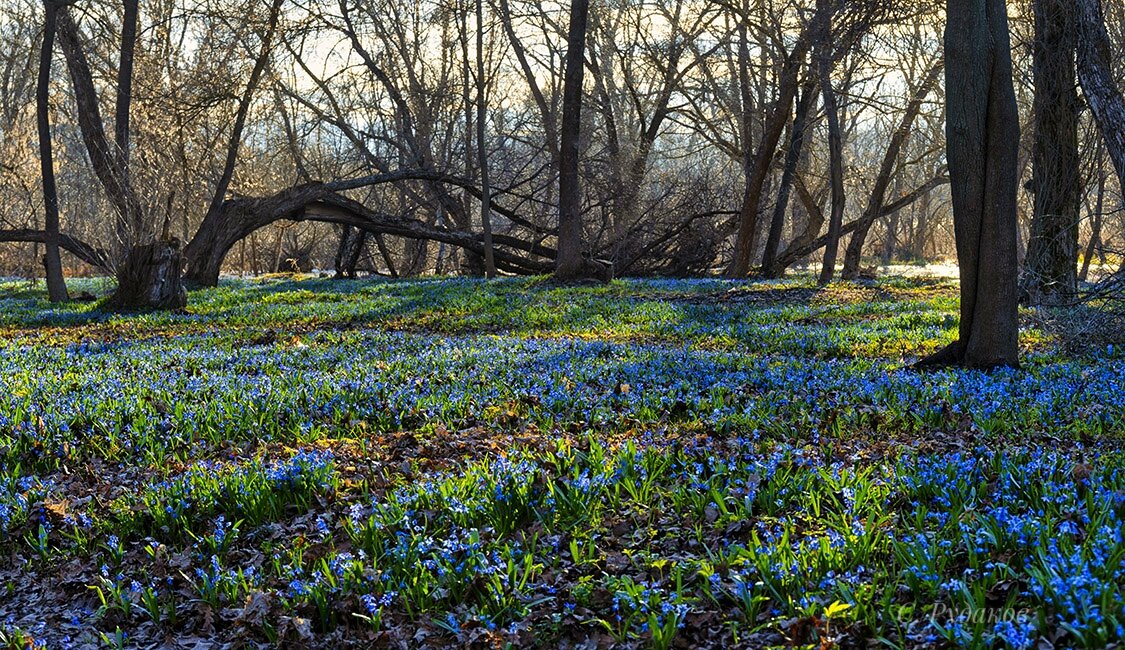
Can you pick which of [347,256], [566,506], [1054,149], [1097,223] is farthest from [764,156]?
[566,506]

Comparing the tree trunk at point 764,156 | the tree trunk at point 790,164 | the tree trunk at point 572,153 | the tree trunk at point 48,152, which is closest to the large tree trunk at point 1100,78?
the tree trunk at point 764,156

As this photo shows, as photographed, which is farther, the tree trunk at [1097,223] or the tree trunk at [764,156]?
the tree trunk at [764,156]

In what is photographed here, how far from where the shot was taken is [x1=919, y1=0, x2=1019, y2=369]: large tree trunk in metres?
7.68

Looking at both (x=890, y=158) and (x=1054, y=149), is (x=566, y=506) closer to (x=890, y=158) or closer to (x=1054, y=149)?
(x=1054, y=149)

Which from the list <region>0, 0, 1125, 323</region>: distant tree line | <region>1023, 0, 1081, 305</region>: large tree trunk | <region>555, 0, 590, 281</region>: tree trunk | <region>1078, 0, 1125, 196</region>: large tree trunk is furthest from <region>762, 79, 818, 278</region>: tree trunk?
<region>1078, 0, 1125, 196</region>: large tree trunk

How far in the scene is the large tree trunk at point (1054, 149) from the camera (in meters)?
12.3

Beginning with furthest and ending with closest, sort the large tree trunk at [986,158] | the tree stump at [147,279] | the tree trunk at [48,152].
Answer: the tree trunk at [48,152]
the tree stump at [147,279]
the large tree trunk at [986,158]

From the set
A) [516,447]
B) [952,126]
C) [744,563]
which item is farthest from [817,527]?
[952,126]

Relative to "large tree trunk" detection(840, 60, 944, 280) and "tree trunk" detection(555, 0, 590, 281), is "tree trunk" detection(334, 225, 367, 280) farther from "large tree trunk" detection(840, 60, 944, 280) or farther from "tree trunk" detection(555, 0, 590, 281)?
"large tree trunk" detection(840, 60, 944, 280)

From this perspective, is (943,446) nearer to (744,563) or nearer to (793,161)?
(744,563)

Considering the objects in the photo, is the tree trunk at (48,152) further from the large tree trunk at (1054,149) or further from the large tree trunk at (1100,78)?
the large tree trunk at (1100,78)

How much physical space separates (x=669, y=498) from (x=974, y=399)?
9.83 feet

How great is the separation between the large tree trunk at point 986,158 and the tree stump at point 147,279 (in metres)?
13.2

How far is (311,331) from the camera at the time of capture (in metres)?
12.6
